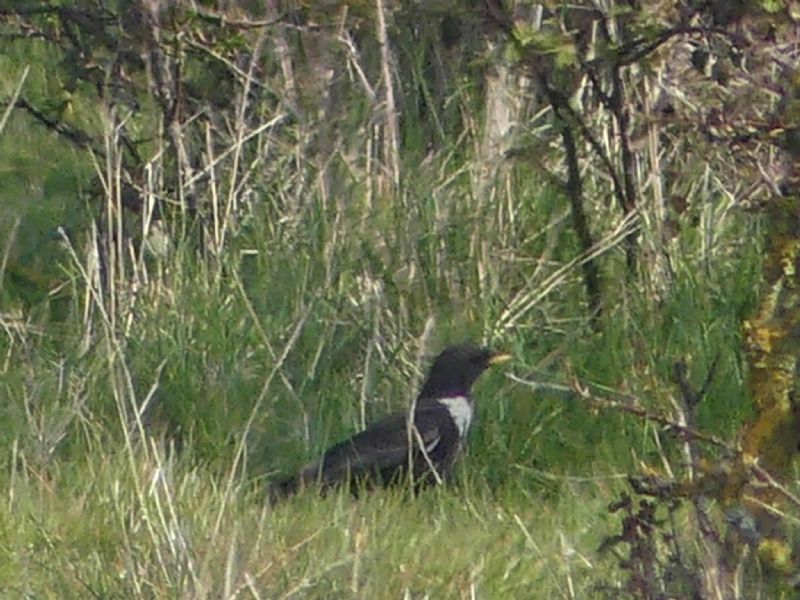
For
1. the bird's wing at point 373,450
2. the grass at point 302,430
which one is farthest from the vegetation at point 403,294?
the bird's wing at point 373,450

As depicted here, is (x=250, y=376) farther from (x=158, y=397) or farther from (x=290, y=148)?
(x=290, y=148)

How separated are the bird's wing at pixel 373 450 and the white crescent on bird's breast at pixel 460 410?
52mm

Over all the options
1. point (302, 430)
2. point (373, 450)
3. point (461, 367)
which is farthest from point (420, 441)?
point (461, 367)

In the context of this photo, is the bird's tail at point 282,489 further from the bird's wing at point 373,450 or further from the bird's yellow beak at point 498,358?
the bird's yellow beak at point 498,358

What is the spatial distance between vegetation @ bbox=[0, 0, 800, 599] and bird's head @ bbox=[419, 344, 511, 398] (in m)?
0.09

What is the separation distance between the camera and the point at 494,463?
19.5ft

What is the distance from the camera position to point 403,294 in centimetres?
659

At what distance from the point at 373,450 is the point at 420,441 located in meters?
0.33

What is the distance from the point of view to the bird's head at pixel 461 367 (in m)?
6.25

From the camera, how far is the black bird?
18.1 feet

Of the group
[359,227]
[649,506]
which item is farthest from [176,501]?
[359,227]

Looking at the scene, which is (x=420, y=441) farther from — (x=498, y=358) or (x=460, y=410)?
(x=498, y=358)

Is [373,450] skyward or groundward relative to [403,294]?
groundward

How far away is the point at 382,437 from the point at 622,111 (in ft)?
4.93
